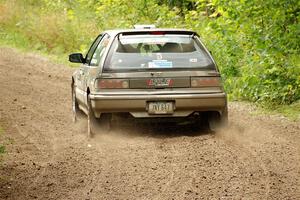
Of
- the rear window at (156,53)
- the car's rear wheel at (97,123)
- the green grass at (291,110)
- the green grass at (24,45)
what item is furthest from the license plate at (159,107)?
the green grass at (24,45)

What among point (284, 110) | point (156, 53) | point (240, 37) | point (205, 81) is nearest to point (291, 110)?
point (284, 110)

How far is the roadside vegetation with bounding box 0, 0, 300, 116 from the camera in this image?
1442 centimetres

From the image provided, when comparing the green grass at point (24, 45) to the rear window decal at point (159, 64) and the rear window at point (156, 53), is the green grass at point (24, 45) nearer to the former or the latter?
the rear window at point (156, 53)

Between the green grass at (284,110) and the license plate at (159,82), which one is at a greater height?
the license plate at (159,82)

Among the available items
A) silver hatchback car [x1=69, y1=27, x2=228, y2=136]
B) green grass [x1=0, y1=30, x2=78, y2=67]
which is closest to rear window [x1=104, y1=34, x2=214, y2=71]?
silver hatchback car [x1=69, y1=27, x2=228, y2=136]

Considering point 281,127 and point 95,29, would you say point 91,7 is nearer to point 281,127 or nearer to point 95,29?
point 95,29

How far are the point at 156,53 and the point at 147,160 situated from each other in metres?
2.33

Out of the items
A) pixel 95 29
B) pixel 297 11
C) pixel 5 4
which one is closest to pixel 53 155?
pixel 297 11

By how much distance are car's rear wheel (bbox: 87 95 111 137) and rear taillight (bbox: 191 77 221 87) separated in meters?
1.28

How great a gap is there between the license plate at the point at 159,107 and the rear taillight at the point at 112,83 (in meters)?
0.43

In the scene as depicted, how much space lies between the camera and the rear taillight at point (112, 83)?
34.3 ft

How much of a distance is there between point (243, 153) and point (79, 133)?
311cm

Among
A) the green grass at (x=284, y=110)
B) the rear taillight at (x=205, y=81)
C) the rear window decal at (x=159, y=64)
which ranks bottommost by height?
the green grass at (x=284, y=110)

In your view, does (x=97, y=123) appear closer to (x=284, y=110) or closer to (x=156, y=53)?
(x=156, y=53)
